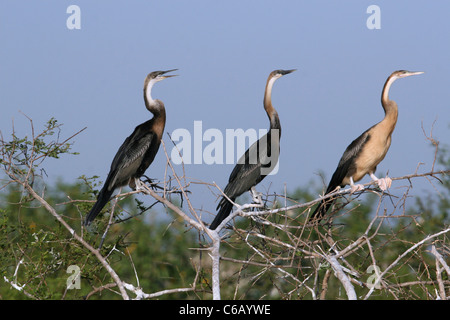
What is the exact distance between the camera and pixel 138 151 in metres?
5.78

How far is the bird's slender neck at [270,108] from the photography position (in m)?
6.06

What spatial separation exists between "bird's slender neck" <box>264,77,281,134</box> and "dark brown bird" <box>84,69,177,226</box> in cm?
102

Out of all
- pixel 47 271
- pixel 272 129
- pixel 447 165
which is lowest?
pixel 47 271

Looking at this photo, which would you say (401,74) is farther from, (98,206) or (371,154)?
(98,206)

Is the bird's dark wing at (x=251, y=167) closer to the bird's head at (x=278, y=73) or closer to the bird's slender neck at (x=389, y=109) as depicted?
the bird's head at (x=278, y=73)

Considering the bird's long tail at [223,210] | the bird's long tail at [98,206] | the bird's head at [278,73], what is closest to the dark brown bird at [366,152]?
the bird's head at [278,73]

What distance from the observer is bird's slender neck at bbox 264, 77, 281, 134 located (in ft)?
Answer: 19.9

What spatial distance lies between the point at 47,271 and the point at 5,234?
2.03 feet

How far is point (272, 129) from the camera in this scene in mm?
5992

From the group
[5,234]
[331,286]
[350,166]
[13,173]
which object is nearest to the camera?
[13,173]

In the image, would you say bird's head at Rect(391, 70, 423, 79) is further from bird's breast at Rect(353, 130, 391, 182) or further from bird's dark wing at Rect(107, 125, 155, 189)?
bird's dark wing at Rect(107, 125, 155, 189)
